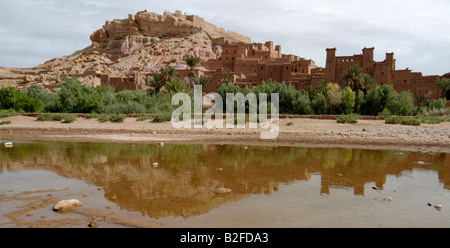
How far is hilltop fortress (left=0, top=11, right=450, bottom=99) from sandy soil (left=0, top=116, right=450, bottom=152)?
13.8m

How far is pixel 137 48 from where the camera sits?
5725 centimetres

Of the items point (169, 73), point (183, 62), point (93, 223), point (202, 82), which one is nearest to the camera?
point (93, 223)

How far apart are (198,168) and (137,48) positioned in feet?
174

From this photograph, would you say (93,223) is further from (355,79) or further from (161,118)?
(355,79)

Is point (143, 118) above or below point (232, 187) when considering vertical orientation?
above

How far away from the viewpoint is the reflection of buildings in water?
5695 mm

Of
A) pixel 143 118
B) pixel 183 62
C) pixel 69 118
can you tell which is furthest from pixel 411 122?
pixel 183 62

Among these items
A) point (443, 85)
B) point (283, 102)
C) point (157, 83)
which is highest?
point (157, 83)

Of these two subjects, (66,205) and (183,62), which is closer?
(66,205)

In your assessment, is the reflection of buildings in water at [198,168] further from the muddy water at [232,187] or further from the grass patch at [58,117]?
the grass patch at [58,117]

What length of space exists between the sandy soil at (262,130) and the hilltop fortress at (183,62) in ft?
45.4

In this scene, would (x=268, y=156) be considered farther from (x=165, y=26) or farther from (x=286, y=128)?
(x=165, y=26)

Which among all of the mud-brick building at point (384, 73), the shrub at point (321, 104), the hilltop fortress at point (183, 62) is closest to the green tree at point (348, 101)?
the shrub at point (321, 104)
